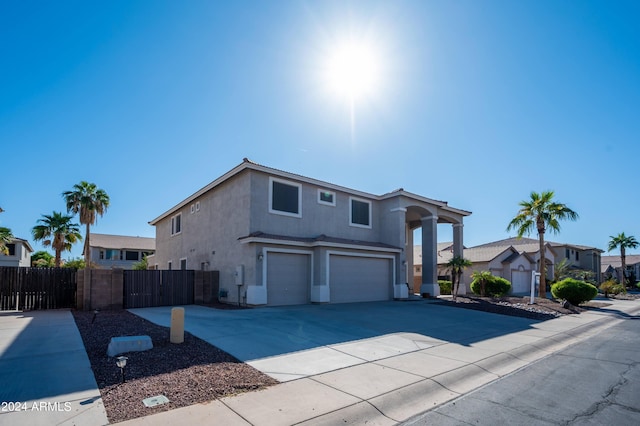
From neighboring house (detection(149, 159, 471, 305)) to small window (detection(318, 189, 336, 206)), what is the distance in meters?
0.05

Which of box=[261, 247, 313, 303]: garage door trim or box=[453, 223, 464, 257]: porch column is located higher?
box=[453, 223, 464, 257]: porch column

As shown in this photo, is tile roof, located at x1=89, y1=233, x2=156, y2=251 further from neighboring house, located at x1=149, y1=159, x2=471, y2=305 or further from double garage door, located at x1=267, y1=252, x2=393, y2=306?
double garage door, located at x1=267, y1=252, x2=393, y2=306

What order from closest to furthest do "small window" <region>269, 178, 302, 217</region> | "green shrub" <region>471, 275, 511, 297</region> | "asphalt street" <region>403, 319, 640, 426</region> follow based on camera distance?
"asphalt street" <region>403, 319, 640, 426</region> < "small window" <region>269, 178, 302, 217</region> < "green shrub" <region>471, 275, 511, 297</region>

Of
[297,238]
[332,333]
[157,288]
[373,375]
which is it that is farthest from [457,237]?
[373,375]

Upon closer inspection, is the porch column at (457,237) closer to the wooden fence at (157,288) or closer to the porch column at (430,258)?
the porch column at (430,258)

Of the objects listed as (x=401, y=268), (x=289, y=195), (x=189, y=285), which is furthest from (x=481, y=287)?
(x=189, y=285)

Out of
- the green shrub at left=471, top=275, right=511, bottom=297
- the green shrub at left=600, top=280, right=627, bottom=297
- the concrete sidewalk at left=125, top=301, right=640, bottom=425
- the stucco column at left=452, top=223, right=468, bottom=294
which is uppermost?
the stucco column at left=452, top=223, right=468, bottom=294

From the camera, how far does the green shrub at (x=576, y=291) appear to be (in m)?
20.6

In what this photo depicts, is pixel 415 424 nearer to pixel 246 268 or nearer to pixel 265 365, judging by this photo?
pixel 265 365

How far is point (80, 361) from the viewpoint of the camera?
6.96 meters

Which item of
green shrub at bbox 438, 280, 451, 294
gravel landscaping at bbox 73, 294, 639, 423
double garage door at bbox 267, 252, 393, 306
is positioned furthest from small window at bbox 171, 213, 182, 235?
green shrub at bbox 438, 280, 451, 294

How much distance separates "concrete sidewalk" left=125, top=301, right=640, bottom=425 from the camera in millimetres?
4910

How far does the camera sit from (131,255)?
164ft

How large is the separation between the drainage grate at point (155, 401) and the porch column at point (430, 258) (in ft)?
70.1
